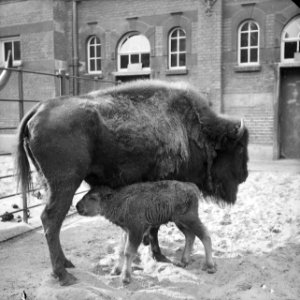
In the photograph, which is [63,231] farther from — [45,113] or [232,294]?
[232,294]

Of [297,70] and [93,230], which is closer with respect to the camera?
[93,230]

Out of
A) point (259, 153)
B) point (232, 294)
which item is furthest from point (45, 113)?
point (259, 153)

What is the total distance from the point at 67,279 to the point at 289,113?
10238 mm

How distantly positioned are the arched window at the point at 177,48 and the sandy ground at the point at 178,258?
7.86m

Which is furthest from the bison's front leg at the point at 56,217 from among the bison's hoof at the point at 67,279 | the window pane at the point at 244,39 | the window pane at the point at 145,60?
the window pane at the point at 145,60

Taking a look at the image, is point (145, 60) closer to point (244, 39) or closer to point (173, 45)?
point (173, 45)

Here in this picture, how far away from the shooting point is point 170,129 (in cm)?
419

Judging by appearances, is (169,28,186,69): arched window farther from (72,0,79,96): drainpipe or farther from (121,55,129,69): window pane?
(72,0,79,96): drainpipe

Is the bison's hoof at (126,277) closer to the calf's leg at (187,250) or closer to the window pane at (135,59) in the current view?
the calf's leg at (187,250)

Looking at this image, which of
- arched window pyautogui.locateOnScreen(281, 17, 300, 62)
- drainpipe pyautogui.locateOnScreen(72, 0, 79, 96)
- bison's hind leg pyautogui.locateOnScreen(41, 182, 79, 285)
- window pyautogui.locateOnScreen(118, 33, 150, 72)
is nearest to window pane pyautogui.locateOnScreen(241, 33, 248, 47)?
arched window pyautogui.locateOnScreen(281, 17, 300, 62)

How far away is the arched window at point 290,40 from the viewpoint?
11.9 meters

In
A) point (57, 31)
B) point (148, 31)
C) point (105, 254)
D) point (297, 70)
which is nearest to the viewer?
point (105, 254)

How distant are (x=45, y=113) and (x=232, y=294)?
2405 millimetres

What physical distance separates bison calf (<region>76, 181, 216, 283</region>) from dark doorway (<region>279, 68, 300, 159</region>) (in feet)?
29.9
